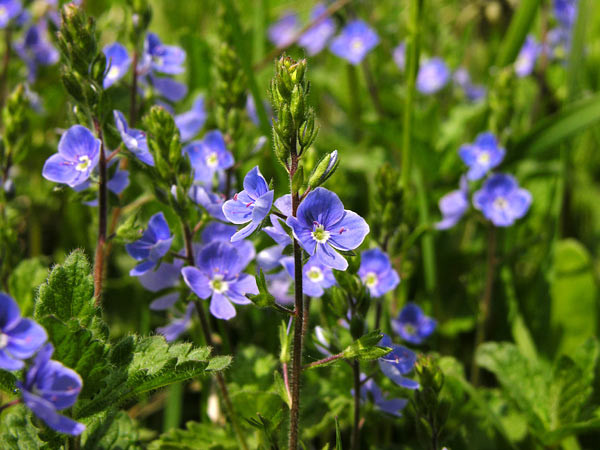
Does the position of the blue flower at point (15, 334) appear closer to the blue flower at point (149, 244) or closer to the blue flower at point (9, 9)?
the blue flower at point (149, 244)

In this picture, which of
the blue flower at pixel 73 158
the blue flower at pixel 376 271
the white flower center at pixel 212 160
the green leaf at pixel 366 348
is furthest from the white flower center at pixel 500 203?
the blue flower at pixel 73 158

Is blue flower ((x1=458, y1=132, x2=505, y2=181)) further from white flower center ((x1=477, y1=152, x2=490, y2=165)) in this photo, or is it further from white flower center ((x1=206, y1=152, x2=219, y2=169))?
white flower center ((x1=206, y1=152, x2=219, y2=169))

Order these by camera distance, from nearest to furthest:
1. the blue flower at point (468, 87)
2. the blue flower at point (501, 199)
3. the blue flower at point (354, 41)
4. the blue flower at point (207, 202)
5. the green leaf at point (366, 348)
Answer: the green leaf at point (366, 348) < the blue flower at point (207, 202) < the blue flower at point (501, 199) < the blue flower at point (354, 41) < the blue flower at point (468, 87)

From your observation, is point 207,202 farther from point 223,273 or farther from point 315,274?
point 315,274

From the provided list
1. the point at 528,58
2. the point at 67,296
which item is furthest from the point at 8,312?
the point at 528,58

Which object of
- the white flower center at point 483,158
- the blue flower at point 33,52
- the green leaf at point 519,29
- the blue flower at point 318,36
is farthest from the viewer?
the blue flower at point 318,36
